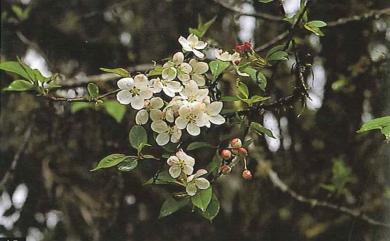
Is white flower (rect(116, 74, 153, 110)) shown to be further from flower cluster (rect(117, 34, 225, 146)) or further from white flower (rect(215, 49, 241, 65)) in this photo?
white flower (rect(215, 49, 241, 65))

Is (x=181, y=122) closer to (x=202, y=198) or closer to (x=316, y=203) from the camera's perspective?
(x=202, y=198)

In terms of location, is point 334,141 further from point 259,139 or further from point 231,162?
point 231,162

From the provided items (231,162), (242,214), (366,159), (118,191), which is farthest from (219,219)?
(231,162)

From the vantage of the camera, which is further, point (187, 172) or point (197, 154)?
point (197, 154)

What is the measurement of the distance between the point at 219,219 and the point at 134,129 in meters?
1.03

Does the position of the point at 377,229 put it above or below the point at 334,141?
below

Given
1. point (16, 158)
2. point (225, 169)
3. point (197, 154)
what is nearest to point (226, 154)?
point (225, 169)

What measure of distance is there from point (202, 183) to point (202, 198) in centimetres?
2

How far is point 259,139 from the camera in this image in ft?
5.48

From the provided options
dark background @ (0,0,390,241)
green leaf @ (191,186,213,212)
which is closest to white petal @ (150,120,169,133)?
green leaf @ (191,186,213,212)

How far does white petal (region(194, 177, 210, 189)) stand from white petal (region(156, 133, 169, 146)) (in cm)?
7

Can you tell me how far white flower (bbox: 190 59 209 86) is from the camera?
0.91m

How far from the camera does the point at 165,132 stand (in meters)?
0.89

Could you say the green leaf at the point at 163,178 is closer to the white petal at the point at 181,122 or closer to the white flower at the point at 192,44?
the white petal at the point at 181,122
